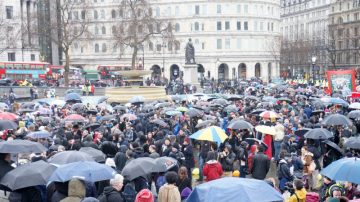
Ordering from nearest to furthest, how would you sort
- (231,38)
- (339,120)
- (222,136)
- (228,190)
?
1. (228,190)
2. (222,136)
3. (339,120)
4. (231,38)

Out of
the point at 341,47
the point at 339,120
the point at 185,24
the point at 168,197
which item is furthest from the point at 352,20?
the point at 168,197

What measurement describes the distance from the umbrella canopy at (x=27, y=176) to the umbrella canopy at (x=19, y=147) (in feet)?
5.71

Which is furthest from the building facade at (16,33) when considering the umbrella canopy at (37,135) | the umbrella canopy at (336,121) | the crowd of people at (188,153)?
the umbrella canopy at (336,121)

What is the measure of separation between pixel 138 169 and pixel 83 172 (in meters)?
1.23

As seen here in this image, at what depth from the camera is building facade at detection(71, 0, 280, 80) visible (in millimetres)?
91500

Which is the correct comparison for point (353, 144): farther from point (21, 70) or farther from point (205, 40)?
point (205, 40)

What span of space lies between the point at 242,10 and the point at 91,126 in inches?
3022

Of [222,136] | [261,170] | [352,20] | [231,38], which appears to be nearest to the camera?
[261,170]

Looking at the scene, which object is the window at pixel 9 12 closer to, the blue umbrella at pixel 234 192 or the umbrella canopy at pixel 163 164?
the umbrella canopy at pixel 163 164

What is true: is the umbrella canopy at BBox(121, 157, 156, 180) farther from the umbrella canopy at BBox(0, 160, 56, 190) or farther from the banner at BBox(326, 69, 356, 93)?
the banner at BBox(326, 69, 356, 93)

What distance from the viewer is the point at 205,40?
91.8 metres

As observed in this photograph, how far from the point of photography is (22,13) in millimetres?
79312

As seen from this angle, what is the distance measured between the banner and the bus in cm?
4244

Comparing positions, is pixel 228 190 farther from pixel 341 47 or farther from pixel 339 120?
pixel 341 47
